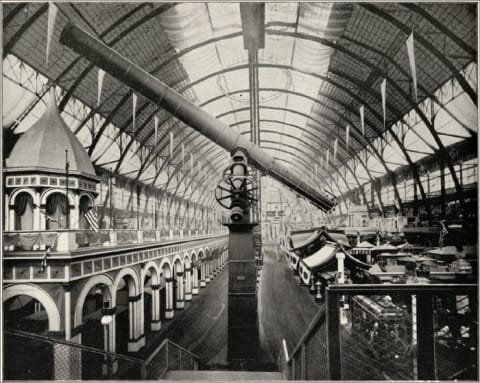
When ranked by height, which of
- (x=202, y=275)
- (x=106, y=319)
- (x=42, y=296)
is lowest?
(x=202, y=275)

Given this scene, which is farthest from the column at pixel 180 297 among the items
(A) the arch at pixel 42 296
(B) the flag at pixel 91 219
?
(A) the arch at pixel 42 296

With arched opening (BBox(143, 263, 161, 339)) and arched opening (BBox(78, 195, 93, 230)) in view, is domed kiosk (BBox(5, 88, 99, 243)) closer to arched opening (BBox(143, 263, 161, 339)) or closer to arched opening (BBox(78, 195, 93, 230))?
arched opening (BBox(78, 195, 93, 230))

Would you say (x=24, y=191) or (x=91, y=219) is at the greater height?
(x=24, y=191)

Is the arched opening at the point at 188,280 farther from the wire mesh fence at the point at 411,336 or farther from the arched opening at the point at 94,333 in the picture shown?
the wire mesh fence at the point at 411,336

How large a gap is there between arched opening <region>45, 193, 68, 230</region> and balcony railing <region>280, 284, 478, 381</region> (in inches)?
328

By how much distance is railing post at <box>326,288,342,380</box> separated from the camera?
3902 mm

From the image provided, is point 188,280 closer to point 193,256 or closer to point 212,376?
point 193,256

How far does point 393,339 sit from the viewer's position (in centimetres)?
991

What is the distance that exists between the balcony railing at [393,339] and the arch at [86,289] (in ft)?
20.3

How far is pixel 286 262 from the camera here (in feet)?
147

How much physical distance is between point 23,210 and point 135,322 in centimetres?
701

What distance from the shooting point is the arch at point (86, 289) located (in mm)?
10164

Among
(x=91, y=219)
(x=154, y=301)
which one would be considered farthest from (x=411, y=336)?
(x=154, y=301)

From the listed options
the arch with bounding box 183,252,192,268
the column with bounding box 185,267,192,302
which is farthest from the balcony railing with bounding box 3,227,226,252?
the column with bounding box 185,267,192,302
